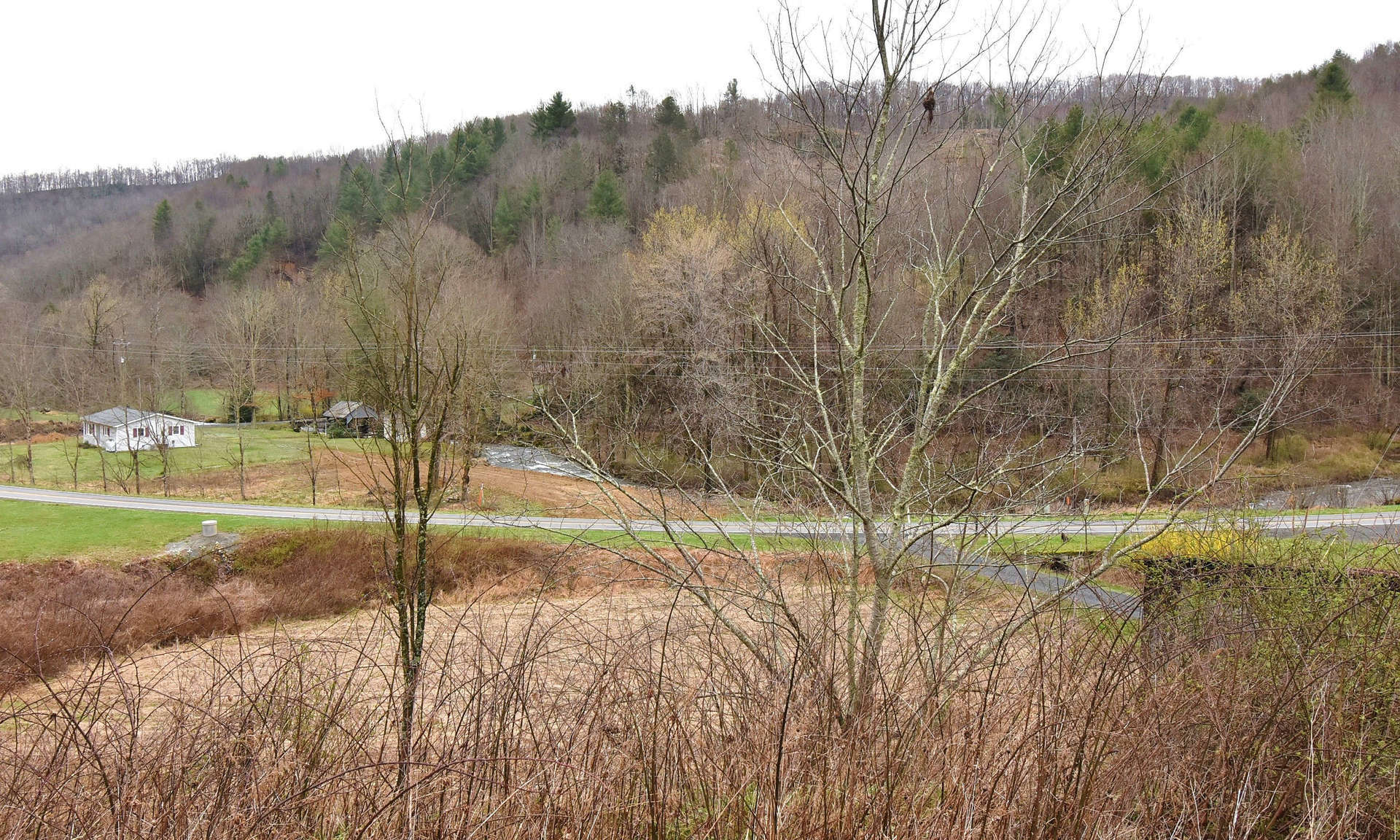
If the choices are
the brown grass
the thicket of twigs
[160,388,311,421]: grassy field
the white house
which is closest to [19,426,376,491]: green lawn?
the white house

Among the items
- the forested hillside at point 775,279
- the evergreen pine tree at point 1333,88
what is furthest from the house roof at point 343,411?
the evergreen pine tree at point 1333,88

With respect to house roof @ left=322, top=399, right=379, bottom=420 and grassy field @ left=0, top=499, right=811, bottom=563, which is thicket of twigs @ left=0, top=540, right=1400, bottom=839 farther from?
house roof @ left=322, top=399, right=379, bottom=420

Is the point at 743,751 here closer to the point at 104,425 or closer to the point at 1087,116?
the point at 1087,116

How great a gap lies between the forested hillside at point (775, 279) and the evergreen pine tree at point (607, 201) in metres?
0.21

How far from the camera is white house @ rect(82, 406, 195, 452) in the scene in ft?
106

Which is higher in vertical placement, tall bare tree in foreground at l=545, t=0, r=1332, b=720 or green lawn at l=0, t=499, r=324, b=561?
tall bare tree in foreground at l=545, t=0, r=1332, b=720

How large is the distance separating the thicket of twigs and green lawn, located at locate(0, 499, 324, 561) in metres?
17.8

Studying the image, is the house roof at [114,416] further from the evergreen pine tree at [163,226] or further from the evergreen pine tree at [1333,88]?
the evergreen pine tree at [1333,88]

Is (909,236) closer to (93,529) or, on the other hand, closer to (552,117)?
(93,529)

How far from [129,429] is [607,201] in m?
32.4

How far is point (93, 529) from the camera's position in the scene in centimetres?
1909

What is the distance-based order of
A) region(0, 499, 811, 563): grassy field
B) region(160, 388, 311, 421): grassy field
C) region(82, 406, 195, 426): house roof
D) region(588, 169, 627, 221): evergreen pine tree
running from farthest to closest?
1. region(588, 169, 627, 221): evergreen pine tree
2. region(160, 388, 311, 421): grassy field
3. region(82, 406, 195, 426): house roof
4. region(0, 499, 811, 563): grassy field

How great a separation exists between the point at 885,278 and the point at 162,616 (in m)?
14.7

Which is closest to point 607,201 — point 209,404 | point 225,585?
point 209,404
